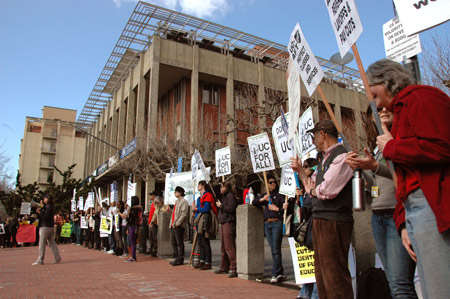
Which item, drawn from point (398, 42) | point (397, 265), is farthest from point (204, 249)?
point (397, 265)

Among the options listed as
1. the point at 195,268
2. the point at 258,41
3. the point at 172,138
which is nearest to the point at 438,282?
the point at 195,268

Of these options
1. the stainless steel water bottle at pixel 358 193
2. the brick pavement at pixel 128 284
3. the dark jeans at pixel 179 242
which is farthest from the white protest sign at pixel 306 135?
the dark jeans at pixel 179 242

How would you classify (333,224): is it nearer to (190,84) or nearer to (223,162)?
(223,162)

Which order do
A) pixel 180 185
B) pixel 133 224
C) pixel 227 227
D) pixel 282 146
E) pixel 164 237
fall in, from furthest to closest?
pixel 180 185 < pixel 164 237 < pixel 133 224 < pixel 227 227 < pixel 282 146

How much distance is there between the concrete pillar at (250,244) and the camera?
7.29 metres

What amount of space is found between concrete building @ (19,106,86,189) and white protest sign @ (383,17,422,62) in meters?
77.4

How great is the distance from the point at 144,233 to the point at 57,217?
11803 mm

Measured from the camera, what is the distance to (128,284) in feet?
22.6

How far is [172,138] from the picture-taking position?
27781 mm

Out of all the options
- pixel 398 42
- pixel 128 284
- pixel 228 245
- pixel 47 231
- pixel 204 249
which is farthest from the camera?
pixel 47 231

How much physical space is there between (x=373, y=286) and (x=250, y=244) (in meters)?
4.12

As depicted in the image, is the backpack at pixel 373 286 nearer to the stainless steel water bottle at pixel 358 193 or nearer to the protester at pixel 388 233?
the protester at pixel 388 233

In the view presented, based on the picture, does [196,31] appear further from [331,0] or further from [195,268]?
[331,0]

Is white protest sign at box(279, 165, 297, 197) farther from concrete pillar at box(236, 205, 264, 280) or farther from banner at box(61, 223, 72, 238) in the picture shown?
banner at box(61, 223, 72, 238)
